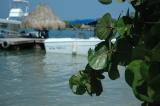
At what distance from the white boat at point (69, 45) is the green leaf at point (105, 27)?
Answer: 2529cm

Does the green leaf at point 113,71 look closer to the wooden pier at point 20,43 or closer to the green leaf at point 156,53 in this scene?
the green leaf at point 156,53

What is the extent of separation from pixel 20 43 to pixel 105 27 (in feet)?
116

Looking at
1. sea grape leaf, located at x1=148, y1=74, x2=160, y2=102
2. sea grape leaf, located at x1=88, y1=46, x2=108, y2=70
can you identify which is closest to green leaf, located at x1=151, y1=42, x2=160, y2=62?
sea grape leaf, located at x1=148, y1=74, x2=160, y2=102

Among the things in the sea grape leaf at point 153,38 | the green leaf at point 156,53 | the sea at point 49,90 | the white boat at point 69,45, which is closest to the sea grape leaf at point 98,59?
the sea grape leaf at point 153,38

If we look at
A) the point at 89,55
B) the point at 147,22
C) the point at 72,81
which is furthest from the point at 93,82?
the point at 147,22

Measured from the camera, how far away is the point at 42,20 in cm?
4297

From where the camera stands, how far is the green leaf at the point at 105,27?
187 cm

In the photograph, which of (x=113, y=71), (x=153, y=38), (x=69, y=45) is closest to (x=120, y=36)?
(x=113, y=71)

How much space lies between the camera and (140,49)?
54.3 inches

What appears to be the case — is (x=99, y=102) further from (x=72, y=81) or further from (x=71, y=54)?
(x=71, y=54)

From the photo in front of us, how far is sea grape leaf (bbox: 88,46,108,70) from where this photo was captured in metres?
1.79

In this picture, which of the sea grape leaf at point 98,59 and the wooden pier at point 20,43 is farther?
the wooden pier at point 20,43

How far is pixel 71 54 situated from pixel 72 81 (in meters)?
28.6

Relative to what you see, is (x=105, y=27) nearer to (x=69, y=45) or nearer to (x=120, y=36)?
(x=120, y=36)
